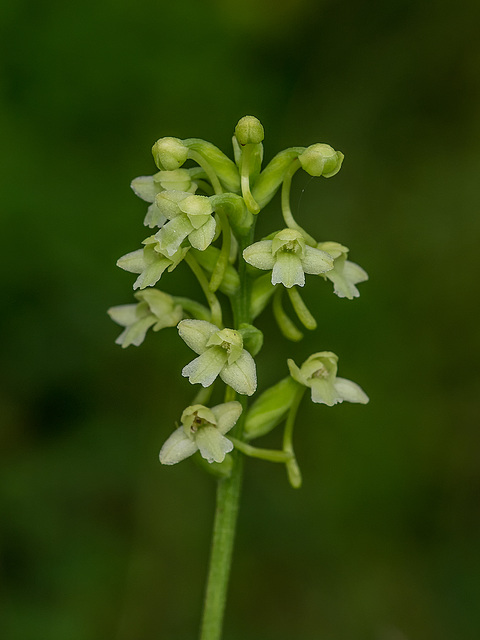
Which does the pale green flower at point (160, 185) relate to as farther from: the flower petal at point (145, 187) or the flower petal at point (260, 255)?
the flower petal at point (260, 255)

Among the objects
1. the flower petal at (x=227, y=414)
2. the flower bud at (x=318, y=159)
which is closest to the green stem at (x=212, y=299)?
the flower petal at (x=227, y=414)

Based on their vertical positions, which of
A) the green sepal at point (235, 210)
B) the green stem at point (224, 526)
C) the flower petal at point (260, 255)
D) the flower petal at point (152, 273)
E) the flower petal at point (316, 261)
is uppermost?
the green sepal at point (235, 210)

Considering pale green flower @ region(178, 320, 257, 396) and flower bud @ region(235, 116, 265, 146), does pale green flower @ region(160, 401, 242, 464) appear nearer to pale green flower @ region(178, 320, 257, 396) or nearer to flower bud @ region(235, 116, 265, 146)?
pale green flower @ region(178, 320, 257, 396)

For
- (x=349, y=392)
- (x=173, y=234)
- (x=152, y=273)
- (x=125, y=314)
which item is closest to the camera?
(x=173, y=234)

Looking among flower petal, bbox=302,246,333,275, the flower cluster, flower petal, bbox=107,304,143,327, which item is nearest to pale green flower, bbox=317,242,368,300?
the flower cluster

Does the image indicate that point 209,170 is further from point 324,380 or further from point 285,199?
point 324,380

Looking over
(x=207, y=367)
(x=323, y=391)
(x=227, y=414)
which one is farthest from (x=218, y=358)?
(x=323, y=391)

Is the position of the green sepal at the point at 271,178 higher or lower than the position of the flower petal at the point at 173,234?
higher

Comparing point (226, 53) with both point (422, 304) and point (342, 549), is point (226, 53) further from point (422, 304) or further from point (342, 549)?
point (342, 549)

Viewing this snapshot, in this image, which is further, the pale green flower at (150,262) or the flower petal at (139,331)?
the flower petal at (139,331)
